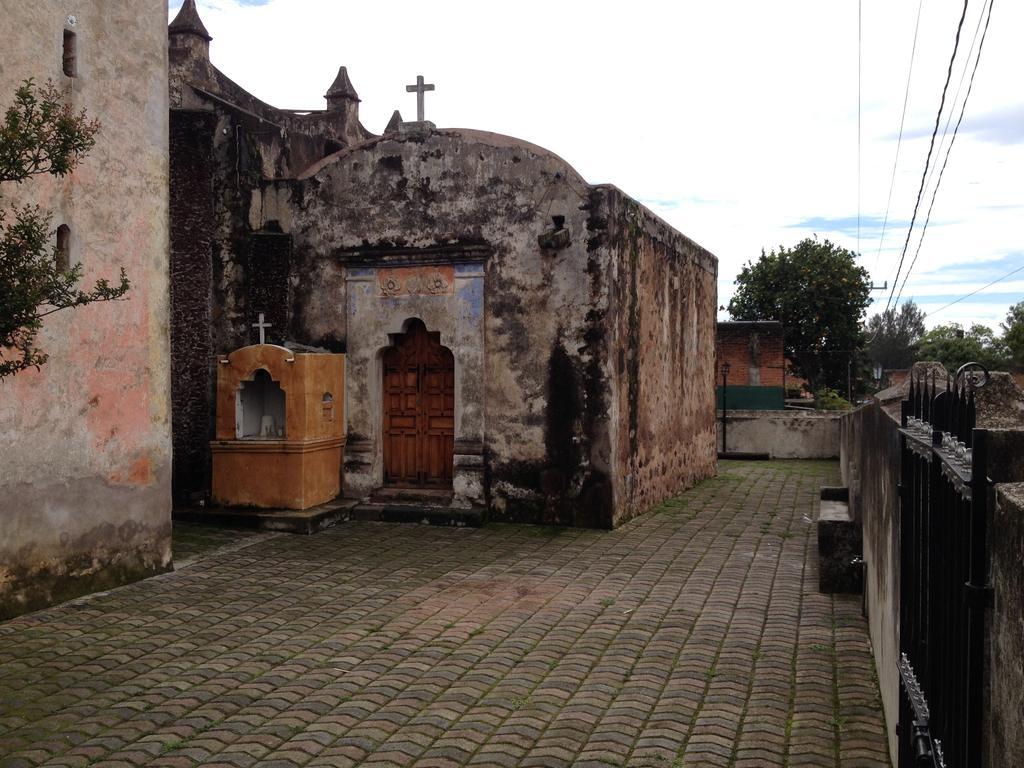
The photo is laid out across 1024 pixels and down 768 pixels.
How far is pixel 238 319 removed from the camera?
13852mm

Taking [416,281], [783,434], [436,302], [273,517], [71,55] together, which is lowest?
[273,517]

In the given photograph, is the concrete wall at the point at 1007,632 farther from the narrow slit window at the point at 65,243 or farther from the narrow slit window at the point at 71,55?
the narrow slit window at the point at 71,55

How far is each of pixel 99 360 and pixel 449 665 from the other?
4.30 metres

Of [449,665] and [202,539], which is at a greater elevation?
[202,539]

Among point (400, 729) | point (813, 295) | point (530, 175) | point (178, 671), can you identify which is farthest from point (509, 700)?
point (813, 295)

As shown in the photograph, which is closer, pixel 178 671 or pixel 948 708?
pixel 948 708

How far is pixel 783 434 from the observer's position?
24.8m

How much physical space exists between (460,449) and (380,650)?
6119mm

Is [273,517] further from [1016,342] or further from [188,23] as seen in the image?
[1016,342]

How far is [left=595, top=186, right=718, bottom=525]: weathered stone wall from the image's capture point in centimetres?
1297

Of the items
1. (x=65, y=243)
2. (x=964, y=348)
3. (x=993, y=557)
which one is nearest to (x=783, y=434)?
(x=65, y=243)

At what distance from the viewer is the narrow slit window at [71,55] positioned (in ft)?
28.3

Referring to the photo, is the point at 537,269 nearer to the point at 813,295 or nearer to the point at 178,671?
the point at 178,671

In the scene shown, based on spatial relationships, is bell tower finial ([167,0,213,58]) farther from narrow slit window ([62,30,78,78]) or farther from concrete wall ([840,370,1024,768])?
concrete wall ([840,370,1024,768])
